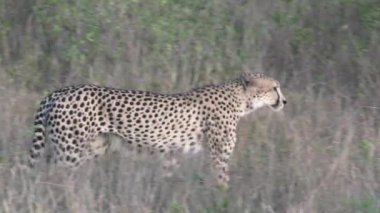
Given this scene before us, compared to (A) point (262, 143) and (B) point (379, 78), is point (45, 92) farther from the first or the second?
(B) point (379, 78)

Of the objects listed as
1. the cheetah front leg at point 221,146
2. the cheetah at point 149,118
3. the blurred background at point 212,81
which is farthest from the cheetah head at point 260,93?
the cheetah front leg at point 221,146

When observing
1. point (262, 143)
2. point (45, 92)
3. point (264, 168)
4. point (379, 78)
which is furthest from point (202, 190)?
point (379, 78)

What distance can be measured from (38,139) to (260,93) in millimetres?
2056

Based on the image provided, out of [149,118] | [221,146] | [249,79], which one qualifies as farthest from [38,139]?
[249,79]

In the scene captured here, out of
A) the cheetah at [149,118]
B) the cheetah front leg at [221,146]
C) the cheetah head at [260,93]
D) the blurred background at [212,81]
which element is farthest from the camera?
→ the cheetah head at [260,93]

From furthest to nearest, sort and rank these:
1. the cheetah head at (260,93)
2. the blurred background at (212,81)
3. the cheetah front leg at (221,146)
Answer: the cheetah head at (260,93)
the cheetah front leg at (221,146)
the blurred background at (212,81)

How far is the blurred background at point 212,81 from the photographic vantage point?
21.7 feet

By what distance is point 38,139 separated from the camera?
762 centimetres

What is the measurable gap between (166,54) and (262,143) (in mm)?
2229

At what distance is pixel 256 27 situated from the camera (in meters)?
10.9

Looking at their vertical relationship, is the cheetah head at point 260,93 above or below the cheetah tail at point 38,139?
above

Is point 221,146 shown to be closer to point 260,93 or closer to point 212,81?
point 260,93

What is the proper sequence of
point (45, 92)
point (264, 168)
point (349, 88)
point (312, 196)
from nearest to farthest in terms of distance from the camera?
1. point (312, 196)
2. point (264, 168)
3. point (45, 92)
4. point (349, 88)

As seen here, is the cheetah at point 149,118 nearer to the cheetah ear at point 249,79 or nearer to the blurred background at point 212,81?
the cheetah ear at point 249,79
